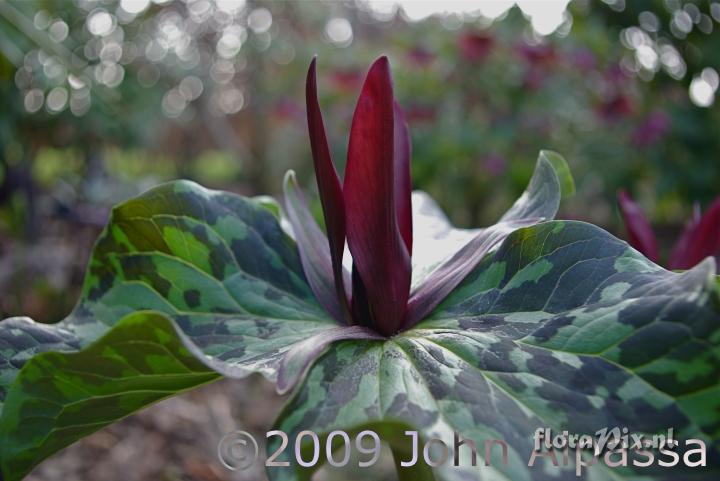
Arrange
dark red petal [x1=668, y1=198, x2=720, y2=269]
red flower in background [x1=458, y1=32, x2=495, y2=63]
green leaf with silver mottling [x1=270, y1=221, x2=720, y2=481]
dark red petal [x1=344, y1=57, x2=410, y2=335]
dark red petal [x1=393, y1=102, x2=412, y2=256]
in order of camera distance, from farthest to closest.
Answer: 1. red flower in background [x1=458, y1=32, x2=495, y2=63]
2. dark red petal [x1=668, y1=198, x2=720, y2=269]
3. dark red petal [x1=393, y1=102, x2=412, y2=256]
4. dark red petal [x1=344, y1=57, x2=410, y2=335]
5. green leaf with silver mottling [x1=270, y1=221, x2=720, y2=481]

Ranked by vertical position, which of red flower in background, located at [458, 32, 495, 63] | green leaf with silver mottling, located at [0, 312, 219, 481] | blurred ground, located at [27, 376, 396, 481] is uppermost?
red flower in background, located at [458, 32, 495, 63]

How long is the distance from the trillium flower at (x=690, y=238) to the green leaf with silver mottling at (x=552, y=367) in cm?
32

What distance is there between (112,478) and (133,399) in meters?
0.95

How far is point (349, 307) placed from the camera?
1.99 feet

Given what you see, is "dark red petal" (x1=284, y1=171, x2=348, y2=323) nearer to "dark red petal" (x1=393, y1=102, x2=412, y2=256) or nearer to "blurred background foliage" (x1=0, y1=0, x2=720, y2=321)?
"dark red petal" (x1=393, y1=102, x2=412, y2=256)

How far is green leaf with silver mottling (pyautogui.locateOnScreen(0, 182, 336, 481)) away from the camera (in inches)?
23.6

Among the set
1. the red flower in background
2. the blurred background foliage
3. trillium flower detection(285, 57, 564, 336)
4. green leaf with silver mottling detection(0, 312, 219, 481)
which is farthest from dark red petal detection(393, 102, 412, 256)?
the red flower in background

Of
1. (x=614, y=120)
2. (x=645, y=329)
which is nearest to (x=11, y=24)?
(x=645, y=329)

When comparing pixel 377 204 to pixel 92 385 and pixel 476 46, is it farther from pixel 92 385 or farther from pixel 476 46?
pixel 476 46

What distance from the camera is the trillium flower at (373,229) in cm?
55

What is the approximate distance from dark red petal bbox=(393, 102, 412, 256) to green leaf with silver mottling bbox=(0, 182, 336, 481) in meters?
0.12

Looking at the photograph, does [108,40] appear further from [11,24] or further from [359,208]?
[359,208]

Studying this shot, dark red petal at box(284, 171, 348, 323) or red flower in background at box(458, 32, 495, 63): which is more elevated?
Result: red flower in background at box(458, 32, 495, 63)

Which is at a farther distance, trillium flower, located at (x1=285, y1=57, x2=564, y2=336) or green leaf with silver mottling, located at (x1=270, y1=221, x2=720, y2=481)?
trillium flower, located at (x1=285, y1=57, x2=564, y2=336)
